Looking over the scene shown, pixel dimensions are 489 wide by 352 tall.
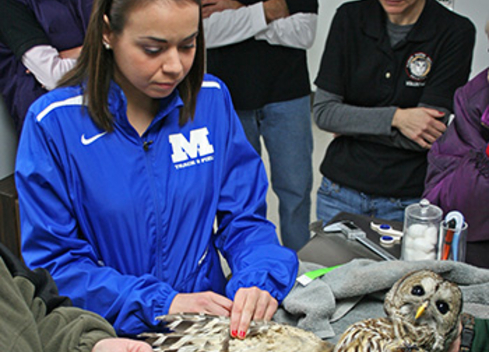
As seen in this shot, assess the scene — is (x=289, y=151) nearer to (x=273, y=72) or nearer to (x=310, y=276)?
(x=273, y=72)

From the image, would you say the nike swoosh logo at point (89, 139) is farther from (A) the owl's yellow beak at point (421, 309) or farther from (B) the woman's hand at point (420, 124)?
(B) the woman's hand at point (420, 124)

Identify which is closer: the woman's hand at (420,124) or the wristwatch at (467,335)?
the wristwatch at (467,335)

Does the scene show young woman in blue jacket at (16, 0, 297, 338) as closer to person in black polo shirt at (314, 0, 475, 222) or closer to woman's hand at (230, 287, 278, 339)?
woman's hand at (230, 287, 278, 339)

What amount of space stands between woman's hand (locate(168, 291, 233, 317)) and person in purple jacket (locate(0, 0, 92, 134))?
1.40 meters

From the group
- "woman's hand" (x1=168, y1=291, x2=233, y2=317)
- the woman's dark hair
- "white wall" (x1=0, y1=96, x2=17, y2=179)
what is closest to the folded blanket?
"woman's hand" (x1=168, y1=291, x2=233, y2=317)

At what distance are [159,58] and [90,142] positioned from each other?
0.82 ft

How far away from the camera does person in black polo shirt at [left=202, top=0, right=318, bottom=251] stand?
2480 mm

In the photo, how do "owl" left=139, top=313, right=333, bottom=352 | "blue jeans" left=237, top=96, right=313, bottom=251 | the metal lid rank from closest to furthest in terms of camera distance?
"owl" left=139, top=313, right=333, bottom=352 < the metal lid < "blue jeans" left=237, top=96, right=313, bottom=251

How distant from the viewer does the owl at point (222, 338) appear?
3.28 feet

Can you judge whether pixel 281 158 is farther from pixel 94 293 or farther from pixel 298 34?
pixel 94 293

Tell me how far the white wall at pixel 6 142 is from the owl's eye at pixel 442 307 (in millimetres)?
2403

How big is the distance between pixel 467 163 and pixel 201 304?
2.92 feet

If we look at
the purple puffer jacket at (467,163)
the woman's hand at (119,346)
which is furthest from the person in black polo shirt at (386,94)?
the woman's hand at (119,346)

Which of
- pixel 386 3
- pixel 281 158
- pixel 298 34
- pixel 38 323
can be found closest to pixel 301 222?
pixel 281 158
